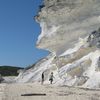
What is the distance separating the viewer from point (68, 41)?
4222cm

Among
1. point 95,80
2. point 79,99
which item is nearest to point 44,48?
point 95,80

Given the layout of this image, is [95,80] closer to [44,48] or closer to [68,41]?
[68,41]

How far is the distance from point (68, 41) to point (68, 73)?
10.6 metres

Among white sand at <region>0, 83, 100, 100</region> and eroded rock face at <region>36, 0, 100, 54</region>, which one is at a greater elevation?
eroded rock face at <region>36, 0, 100, 54</region>

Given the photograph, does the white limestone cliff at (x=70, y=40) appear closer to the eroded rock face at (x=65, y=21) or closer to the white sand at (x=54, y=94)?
the eroded rock face at (x=65, y=21)

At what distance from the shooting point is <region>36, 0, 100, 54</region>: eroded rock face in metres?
39.0

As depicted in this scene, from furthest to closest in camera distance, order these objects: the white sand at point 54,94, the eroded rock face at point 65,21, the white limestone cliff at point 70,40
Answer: the eroded rock face at point 65,21 < the white limestone cliff at point 70,40 < the white sand at point 54,94

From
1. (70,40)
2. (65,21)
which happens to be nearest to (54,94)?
(70,40)

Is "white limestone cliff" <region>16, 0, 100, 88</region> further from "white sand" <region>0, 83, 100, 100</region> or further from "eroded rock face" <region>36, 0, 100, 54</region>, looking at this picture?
"white sand" <region>0, 83, 100, 100</region>

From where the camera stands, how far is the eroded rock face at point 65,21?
39.0 metres

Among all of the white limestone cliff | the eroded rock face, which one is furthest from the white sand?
the eroded rock face

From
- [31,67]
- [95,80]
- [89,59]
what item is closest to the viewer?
[95,80]

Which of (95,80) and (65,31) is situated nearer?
(95,80)

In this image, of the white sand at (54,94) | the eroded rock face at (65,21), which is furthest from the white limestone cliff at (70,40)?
the white sand at (54,94)
